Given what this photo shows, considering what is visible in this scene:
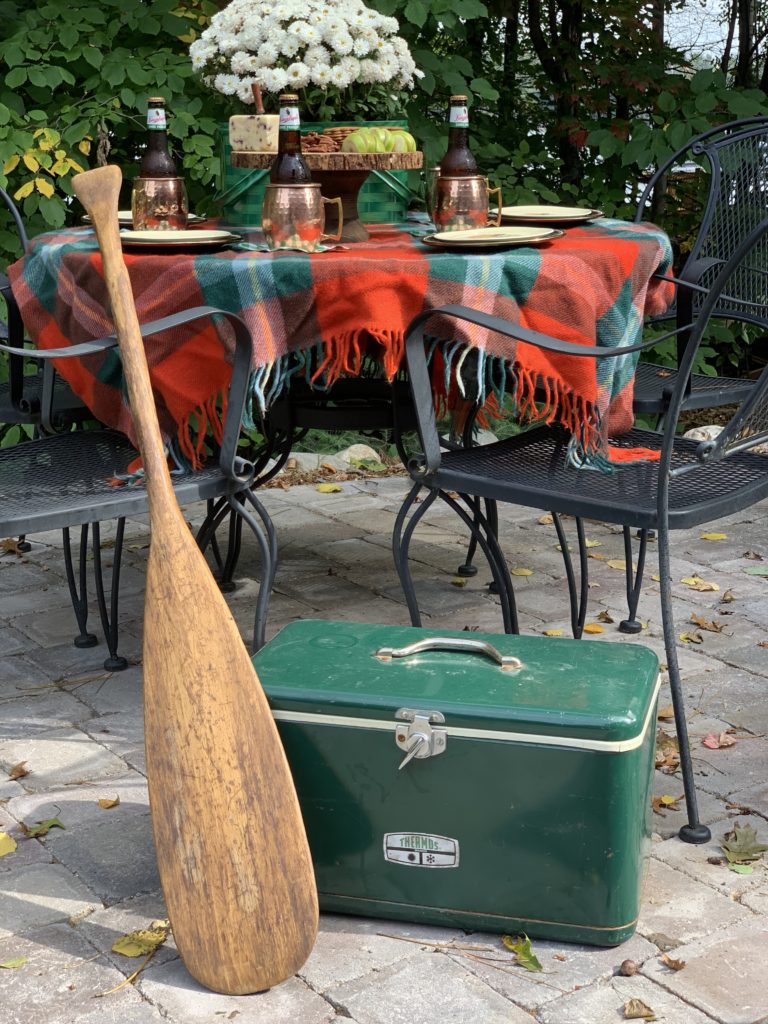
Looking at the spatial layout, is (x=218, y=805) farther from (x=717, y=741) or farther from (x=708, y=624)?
(x=708, y=624)

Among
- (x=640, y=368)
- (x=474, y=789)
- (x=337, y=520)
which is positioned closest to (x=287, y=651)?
(x=474, y=789)

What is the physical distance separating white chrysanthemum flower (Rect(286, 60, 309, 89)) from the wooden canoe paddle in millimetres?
1306

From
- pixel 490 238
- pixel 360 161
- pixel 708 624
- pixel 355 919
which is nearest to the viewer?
pixel 355 919

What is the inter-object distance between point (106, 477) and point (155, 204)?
716 mm

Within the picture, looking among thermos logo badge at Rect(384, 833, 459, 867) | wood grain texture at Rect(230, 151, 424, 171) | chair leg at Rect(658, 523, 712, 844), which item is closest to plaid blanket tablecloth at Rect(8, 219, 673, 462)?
wood grain texture at Rect(230, 151, 424, 171)

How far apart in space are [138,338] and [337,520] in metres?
2.28

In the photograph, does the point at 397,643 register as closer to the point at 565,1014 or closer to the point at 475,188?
the point at 565,1014

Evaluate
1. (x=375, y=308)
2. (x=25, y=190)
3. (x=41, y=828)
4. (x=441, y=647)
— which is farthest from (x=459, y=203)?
(x=25, y=190)

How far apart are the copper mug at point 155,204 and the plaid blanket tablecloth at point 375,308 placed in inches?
10.1

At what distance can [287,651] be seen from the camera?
2.04 metres

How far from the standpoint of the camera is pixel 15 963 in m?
1.89

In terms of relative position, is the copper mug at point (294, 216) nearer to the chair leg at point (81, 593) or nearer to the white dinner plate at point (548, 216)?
the white dinner plate at point (548, 216)

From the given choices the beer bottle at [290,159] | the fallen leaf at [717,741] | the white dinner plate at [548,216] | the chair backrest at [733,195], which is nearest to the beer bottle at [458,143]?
the white dinner plate at [548,216]

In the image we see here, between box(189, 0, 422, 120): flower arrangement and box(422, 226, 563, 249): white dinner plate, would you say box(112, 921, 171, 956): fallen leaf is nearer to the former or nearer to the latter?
box(422, 226, 563, 249): white dinner plate
